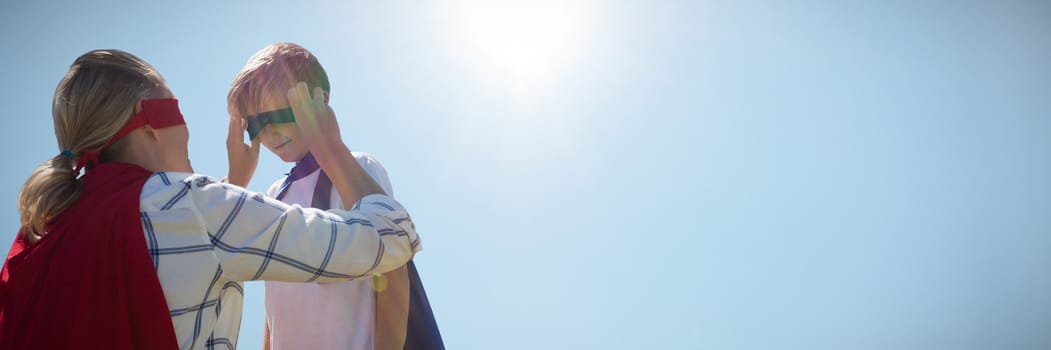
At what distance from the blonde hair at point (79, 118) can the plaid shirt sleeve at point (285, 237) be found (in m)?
0.37

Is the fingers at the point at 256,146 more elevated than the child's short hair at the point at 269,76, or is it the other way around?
the child's short hair at the point at 269,76

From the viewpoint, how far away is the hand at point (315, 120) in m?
2.51

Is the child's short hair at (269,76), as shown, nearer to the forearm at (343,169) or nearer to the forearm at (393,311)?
the forearm at (343,169)

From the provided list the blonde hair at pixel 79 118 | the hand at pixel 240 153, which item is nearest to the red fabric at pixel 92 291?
the blonde hair at pixel 79 118

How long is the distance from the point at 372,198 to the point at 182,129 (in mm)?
654

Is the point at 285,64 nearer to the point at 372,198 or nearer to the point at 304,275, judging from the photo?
the point at 372,198

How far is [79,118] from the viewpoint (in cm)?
211

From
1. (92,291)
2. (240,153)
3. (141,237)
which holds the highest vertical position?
(240,153)

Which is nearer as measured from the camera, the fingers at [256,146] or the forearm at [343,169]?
the forearm at [343,169]

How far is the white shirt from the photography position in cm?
280

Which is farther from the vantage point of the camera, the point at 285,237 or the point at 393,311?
the point at 393,311

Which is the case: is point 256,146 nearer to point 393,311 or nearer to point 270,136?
point 270,136

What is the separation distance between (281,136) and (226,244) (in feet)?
3.73

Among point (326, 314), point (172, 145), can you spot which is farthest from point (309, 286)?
point (172, 145)
